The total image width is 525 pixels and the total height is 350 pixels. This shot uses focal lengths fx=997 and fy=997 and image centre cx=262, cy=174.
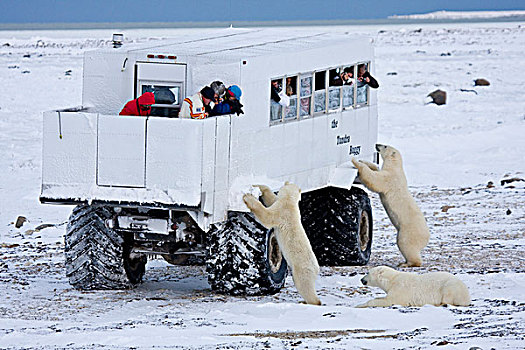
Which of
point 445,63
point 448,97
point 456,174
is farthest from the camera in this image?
point 445,63

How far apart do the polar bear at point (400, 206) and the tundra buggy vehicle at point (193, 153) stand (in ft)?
0.81

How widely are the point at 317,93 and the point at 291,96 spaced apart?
63 centimetres

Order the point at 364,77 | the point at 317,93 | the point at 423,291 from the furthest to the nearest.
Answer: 1. the point at 364,77
2. the point at 317,93
3. the point at 423,291

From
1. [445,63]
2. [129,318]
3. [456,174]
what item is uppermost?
[445,63]

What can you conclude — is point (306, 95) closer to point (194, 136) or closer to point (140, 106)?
point (140, 106)

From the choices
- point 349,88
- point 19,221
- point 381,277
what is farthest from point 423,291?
point 19,221

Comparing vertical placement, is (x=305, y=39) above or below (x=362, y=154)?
above

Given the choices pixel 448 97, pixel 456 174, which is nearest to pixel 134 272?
pixel 456 174

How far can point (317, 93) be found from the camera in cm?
1067

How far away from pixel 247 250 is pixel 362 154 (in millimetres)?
3090

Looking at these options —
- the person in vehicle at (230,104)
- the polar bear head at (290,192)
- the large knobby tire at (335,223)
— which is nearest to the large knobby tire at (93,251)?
the person in vehicle at (230,104)

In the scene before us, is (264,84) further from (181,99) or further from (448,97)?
(448,97)

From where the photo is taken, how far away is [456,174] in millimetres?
18922

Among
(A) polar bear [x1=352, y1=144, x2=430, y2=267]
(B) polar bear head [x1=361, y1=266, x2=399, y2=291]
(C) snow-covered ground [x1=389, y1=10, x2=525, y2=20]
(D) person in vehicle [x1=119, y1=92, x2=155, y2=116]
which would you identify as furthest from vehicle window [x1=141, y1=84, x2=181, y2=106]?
(C) snow-covered ground [x1=389, y1=10, x2=525, y2=20]
